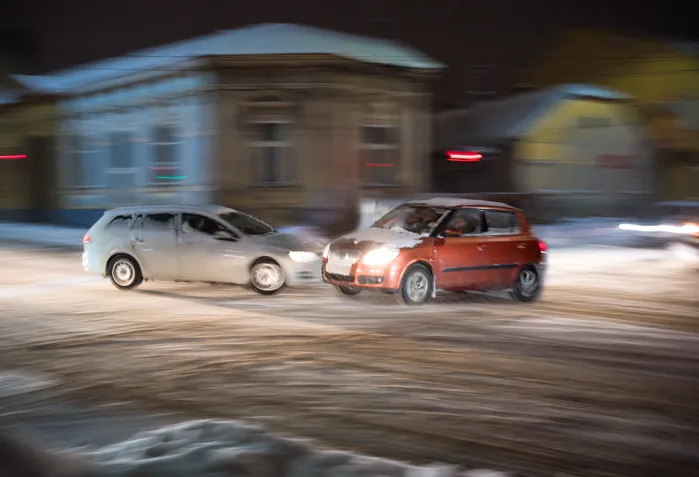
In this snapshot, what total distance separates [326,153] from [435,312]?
13934 mm

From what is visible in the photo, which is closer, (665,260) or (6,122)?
(665,260)

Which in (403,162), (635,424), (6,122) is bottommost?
(635,424)

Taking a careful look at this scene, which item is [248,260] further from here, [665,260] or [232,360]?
[665,260]

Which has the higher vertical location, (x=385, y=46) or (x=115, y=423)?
(x=385, y=46)

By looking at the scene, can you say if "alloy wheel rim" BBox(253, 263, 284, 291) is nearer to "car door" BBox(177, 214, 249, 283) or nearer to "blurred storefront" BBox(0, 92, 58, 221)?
"car door" BBox(177, 214, 249, 283)

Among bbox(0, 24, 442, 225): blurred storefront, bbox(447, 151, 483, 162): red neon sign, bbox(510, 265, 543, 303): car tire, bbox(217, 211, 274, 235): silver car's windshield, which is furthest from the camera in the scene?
bbox(447, 151, 483, 162): red neon sign

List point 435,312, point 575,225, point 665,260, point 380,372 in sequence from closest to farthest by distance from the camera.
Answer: point 380,372
point 435,312
point 665,260
point 575,225

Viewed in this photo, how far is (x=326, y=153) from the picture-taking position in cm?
2497

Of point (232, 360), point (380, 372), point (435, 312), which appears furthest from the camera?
point (435, 312)

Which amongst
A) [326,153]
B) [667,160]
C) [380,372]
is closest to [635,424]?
[380,372]

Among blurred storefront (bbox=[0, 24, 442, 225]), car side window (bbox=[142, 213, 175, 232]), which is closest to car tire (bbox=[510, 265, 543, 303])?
car side window (bbox=[142, 213, 175, 232])

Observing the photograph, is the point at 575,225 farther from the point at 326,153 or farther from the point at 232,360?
the point at 232,360

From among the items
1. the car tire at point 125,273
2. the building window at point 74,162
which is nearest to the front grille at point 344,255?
the car tire at point 125,273

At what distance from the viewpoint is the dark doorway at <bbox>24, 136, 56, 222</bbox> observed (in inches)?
1330
